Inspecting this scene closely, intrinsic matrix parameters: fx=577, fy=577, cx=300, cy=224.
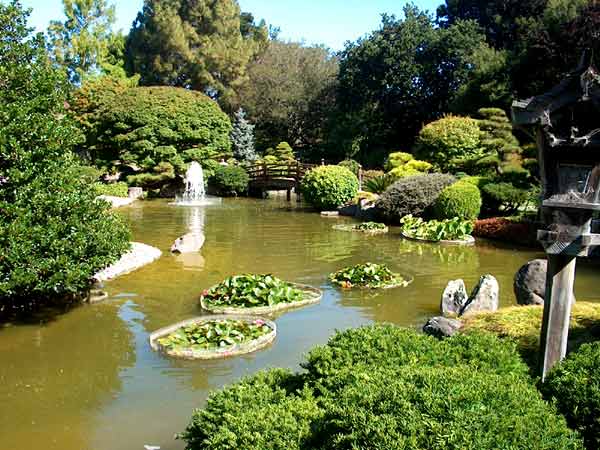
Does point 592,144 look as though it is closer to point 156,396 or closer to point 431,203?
point 156,396

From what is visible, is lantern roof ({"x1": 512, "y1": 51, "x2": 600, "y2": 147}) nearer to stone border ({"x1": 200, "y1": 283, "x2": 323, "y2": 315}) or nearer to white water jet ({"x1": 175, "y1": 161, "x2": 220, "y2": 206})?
stone border ({"x1": 200, "y1": 283, "x2": 323, "y2": 315})

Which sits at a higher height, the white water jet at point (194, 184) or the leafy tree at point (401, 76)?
the leafy tree at point (401, 76)

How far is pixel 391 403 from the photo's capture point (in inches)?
111

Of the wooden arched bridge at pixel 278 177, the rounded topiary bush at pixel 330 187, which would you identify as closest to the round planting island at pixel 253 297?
the rounded topiary bush at pixel 330 187

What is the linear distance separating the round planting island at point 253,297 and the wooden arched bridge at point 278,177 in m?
17.5

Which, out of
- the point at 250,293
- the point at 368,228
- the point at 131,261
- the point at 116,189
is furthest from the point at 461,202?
the point at 116,189

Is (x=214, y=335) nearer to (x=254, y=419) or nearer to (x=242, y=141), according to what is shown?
(x=254, y=419)

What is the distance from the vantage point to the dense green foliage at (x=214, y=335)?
6.79 meters

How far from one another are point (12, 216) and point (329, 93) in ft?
98.1

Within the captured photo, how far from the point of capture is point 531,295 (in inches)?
300

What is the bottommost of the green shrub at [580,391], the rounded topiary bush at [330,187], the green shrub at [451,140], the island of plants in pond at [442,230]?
the green shrub at [580,391]

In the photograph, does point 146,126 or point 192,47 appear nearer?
point 146,126

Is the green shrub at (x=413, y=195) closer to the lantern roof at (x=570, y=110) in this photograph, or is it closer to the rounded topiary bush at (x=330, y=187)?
the rounded topiary bush at (x=330, y=187)

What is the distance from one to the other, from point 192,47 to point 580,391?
128ft
